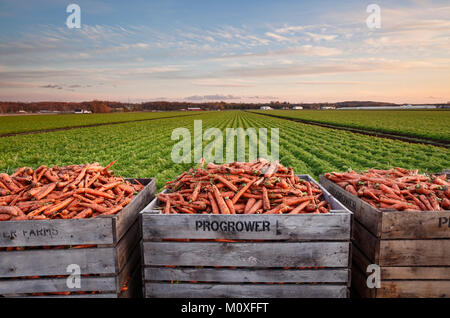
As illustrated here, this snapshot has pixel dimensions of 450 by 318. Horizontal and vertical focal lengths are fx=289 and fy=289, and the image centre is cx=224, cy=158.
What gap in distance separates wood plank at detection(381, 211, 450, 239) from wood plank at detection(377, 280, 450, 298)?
0.56m

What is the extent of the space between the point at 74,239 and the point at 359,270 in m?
3.47

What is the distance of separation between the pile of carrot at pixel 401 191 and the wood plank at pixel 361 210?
0.39ft

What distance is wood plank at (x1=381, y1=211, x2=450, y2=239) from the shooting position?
324 cm

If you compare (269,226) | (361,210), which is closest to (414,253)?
(361,210)

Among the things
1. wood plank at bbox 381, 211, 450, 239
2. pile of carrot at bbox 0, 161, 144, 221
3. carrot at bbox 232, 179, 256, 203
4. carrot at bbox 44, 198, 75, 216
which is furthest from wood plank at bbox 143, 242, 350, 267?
carrot at bbox 44, 198, 75, 216

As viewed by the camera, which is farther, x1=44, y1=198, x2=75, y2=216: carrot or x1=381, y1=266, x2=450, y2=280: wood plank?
x1=44, y1=198, x2=75, y2=216: carrot

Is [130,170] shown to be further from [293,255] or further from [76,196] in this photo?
[293,255]

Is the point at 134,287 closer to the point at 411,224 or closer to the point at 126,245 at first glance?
the point at 126,245

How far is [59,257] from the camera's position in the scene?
3254 mm

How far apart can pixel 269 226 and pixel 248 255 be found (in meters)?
0.41

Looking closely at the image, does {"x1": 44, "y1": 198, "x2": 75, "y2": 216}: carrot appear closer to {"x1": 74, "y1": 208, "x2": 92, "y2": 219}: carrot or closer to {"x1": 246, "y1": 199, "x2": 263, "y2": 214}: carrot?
{"x1": 74, "y1": 208, "x2": 92, "y2": 219}: carrot

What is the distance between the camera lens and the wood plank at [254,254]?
325 centimetres

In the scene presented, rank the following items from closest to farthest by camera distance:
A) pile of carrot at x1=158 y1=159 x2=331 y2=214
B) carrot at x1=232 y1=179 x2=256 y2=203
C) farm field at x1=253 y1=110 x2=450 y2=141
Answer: pile of carrot at x1=158 y1=159 x2=331 y2=214 < carrot at x1=232 y1=179 x2=256 y2=203 < farm field at x1=253 y1=110 x2=450 y2=141
